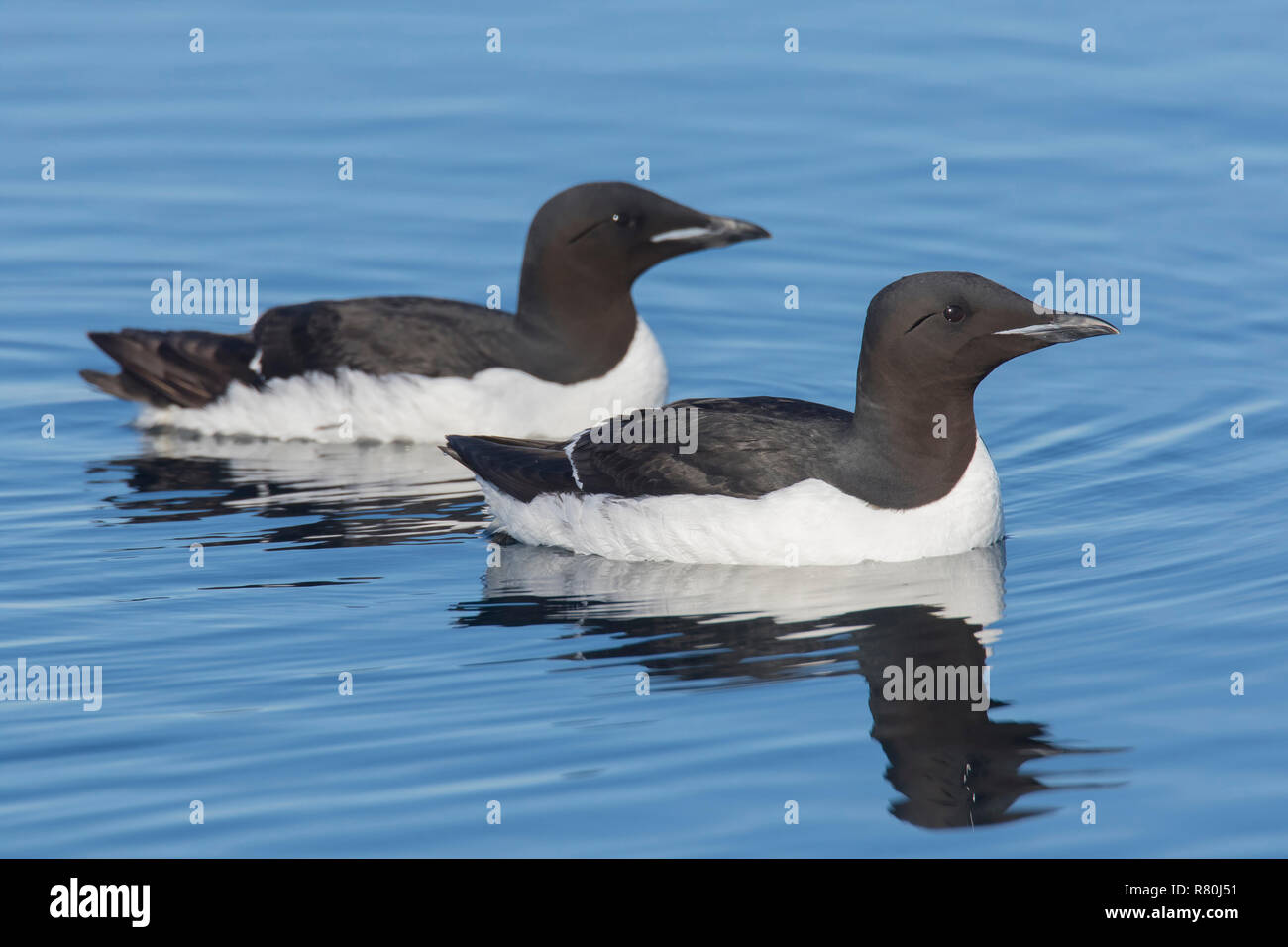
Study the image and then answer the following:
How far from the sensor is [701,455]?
9508mm

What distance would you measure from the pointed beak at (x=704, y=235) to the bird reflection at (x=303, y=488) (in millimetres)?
1713

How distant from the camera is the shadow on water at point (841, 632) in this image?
7547mm

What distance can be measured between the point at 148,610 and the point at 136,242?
6115 millimetres

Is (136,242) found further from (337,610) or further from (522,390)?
(337,610)

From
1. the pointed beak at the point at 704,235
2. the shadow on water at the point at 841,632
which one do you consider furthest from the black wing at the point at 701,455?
the pointed beak at the point at 704,235

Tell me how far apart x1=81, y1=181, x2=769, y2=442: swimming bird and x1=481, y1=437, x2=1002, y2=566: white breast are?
2.24m

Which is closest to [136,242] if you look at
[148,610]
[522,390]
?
[522,390]

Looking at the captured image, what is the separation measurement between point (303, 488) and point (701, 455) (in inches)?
105

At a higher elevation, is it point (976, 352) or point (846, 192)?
point (846, 192)

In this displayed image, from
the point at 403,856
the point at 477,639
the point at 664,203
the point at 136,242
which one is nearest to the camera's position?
the point at 403,856

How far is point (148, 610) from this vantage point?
9.23m

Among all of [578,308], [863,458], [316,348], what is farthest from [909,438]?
[316,348]

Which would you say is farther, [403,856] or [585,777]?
[585,777]
